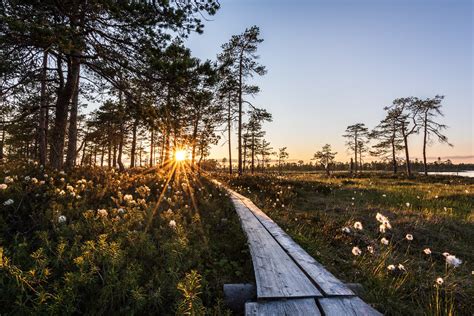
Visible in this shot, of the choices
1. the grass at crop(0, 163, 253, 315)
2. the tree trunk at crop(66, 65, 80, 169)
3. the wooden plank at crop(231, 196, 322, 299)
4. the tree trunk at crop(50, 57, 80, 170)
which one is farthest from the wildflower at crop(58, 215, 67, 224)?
the tree trunk at crop(66, 65, 80, 169)

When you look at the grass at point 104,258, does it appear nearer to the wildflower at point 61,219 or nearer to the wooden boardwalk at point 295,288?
the wildflower at point 61,219

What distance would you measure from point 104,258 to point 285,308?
6.36ft

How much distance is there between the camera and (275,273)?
10.1 feet

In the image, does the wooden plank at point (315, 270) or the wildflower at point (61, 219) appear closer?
the wooden plank at point (315, 270)

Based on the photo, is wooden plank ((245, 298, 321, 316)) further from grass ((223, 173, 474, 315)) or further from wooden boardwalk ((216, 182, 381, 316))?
grass ((223, 173, 474, 315))

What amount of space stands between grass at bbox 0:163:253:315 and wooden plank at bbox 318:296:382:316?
99 centimetres

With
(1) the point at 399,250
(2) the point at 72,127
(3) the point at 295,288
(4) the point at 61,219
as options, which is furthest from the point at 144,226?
(2) the point at 72,127

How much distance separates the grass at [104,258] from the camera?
2.23 meters

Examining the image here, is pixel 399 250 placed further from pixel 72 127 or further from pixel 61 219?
pixel 72 127

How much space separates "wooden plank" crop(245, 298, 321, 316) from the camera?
7.52 feet

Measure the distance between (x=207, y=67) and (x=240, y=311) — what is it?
6147mm

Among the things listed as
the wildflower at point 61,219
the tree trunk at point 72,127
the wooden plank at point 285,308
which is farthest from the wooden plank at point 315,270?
the tree trunk at point 72,127

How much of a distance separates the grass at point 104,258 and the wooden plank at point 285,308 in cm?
35

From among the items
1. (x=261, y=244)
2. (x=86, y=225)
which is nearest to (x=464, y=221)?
(x=261, y=244)
